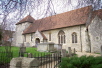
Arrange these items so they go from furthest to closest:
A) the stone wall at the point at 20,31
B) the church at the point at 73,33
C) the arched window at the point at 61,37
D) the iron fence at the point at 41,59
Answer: the stone wall at the point at 20,31, the arched window at the point at 61,37, the church at the point at 73,33, the iron fence at the point at 41,59

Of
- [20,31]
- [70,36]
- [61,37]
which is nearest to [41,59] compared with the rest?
[70,36]

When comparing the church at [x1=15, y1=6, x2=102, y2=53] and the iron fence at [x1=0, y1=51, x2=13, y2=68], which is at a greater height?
the church at [x1=15, y1=6, x2=102, y2=53]

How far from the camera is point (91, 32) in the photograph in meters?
16.1

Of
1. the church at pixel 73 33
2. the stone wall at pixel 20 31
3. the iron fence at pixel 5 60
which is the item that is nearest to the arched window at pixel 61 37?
the church at pixel 73 33

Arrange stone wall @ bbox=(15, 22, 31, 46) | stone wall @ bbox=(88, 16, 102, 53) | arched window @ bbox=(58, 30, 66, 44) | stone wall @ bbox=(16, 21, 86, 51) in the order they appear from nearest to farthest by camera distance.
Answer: stone wall @ bbox=(88, 16, 102, 53) < stone wall @ bbox=(16, 21, 86, 51) < arched window @ bbox=(58, 30, 66, 44) < stone wall @ bbox=(15, 22, 31, 46)

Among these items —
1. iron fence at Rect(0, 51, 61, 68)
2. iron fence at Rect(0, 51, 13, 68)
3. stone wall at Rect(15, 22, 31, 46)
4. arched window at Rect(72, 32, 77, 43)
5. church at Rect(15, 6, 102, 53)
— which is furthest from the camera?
stone wall at Rect(15, 22, 31, 46)

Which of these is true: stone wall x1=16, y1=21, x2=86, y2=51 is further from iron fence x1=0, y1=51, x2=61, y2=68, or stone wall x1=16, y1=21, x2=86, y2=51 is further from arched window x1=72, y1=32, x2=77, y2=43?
iron fence x1=0, y1=51, x2=61, y2=68

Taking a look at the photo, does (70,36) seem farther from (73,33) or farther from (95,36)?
(95,36)

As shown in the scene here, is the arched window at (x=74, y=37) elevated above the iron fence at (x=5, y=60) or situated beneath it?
elevated above

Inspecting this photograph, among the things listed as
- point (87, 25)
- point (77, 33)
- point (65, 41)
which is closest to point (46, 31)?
point (65, 41)

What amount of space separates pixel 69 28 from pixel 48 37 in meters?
5.17

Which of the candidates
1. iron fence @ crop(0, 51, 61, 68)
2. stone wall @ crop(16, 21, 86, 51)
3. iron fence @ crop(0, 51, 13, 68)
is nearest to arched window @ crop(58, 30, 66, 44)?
stone wall @ crop(16, 21, 86, 51)

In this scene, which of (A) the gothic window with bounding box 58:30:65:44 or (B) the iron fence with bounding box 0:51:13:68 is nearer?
A: (B) the iron fence with bounding box 0:51:13:68

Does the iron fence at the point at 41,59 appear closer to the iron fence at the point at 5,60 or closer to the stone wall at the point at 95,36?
the iron fence at the point at 5,60
